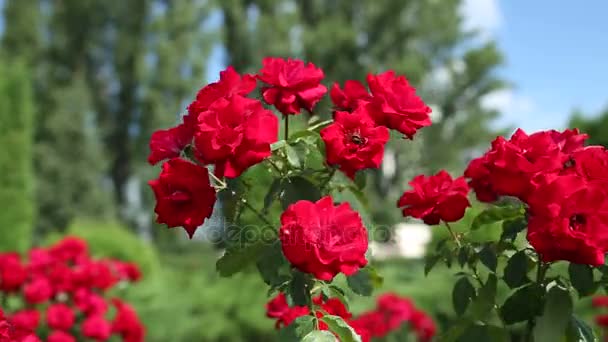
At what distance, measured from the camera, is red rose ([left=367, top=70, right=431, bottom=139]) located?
1753 mm

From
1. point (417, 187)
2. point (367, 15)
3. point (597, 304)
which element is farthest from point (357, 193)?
point (367, 15)

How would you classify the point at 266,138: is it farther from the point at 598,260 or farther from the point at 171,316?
the point at 171,316

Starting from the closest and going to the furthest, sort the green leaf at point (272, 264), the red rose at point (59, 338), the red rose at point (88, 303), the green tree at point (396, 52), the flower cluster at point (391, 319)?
1. the green leaf at point (272, 264)
2. the red rose at point (59, 338)
3. the red rose at point (88, 303)
4. the flower cluster at point (391, 319)
5. the green tree at point (396, 52)

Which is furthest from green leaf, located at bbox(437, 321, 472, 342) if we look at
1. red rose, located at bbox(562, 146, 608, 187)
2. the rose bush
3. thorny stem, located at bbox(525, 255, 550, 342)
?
red rose, located at bbox(562, 146, 608, 187)

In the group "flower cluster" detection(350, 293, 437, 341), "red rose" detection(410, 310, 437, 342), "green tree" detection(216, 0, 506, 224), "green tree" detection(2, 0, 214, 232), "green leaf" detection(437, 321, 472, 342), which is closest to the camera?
"green leaf" detection(437, 321, 472, 342)

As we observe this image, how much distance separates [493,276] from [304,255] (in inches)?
24.3

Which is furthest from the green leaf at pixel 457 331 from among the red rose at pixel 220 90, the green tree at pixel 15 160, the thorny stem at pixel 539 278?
the green tree at pixel 15 160

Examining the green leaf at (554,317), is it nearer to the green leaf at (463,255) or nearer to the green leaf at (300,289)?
the green leaf at (463,255)

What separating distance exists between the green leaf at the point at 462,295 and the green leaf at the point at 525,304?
0.58 feet

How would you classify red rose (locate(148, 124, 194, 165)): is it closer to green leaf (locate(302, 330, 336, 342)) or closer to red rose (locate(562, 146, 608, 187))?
green leaf (locate(302, 330, 336, 342))

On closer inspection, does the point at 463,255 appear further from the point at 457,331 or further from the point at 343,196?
the point at 343,196

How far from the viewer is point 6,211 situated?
11953 mm

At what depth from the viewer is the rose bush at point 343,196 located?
1.51 meters

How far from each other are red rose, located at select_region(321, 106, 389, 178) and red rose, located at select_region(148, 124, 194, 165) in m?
0.34
